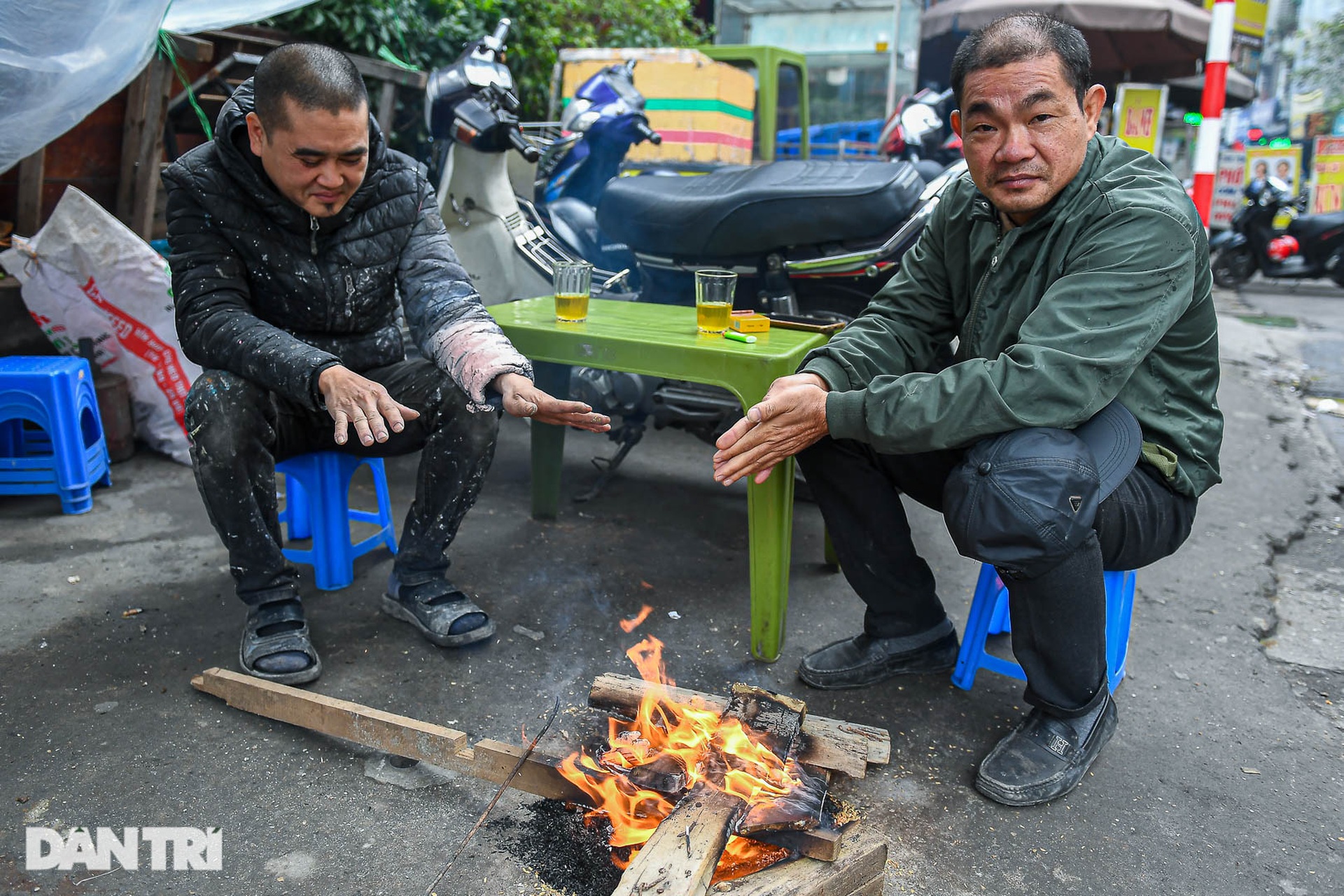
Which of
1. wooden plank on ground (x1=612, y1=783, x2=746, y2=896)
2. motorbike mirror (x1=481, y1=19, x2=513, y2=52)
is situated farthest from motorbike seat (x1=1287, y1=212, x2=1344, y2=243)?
wooden plank on ground (x1=612, y1=783, x2=746, y2=896)

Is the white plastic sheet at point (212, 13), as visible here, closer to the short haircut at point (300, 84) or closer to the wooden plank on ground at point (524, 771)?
the short haircut at point (300, 84)

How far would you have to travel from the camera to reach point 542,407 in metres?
2.38

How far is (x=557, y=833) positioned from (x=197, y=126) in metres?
4.94

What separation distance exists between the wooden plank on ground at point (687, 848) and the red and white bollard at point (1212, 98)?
229 inches

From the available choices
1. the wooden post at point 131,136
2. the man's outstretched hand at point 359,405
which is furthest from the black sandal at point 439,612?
the wooden post at point 131,136

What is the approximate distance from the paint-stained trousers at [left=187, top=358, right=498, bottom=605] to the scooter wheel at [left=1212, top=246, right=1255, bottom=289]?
1173cm

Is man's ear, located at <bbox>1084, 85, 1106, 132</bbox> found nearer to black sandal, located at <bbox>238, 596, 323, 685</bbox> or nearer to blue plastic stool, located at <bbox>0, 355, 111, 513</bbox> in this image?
black sandal, located at <bbox>238, 596, 323, 685</bbox>

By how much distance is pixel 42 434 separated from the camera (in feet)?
12.3

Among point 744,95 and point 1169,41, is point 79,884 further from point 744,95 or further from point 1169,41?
point 1169,41

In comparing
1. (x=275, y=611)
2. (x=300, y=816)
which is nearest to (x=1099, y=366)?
(x=300, y=816)

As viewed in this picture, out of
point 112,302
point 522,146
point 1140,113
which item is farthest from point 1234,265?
point 112,302

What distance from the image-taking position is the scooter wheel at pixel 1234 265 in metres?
11.6

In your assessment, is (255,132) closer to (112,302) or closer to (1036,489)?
(112,302)

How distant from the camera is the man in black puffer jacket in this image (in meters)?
2.35
